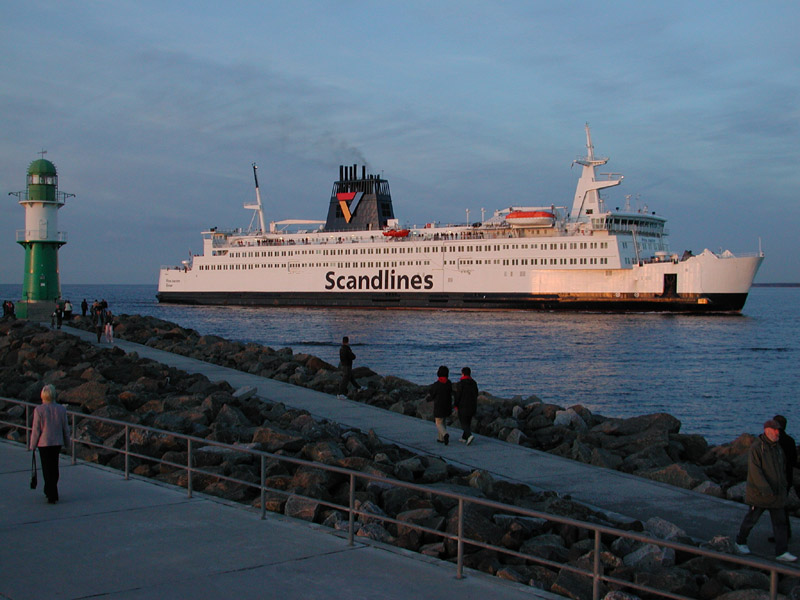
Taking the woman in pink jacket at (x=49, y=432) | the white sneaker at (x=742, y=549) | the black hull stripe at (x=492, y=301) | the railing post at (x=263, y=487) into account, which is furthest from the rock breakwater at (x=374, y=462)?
the black hull stripe at (x=492, y=301)

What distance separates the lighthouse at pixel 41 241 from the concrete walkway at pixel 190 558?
2410 cm

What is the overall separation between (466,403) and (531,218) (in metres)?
43.1

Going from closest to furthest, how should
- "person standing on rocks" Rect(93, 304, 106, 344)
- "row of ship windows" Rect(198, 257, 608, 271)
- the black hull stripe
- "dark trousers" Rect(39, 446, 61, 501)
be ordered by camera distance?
"dark trousers" Rect(39, 446, 61, 501)
"person standing on rocks" Rect(93, 304, 106, 344)
the black hull stripe
"row of ship windows" Rect(198, 257, 608, 271)

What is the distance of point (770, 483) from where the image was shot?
630 cm

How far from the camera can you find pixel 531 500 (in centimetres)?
764

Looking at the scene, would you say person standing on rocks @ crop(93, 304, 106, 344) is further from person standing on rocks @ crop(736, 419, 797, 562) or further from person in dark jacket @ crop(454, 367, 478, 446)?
person standing on rocks @ crop(736, 419, 797, 562)

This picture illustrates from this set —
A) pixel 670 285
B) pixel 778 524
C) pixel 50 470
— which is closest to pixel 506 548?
pixel 778 524

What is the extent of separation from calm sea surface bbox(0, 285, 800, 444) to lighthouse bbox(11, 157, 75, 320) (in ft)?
30.4

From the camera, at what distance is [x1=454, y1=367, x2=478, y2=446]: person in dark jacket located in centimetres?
1000

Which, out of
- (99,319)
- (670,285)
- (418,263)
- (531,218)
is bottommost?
(99,319)

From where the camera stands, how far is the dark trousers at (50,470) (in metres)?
6.42

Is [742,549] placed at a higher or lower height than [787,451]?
lower

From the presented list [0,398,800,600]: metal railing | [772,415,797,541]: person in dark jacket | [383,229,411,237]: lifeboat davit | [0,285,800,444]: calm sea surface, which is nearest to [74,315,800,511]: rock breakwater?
[772,415,797,541]: person in dark jacket

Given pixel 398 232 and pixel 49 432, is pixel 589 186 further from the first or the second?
pixel 49 432
